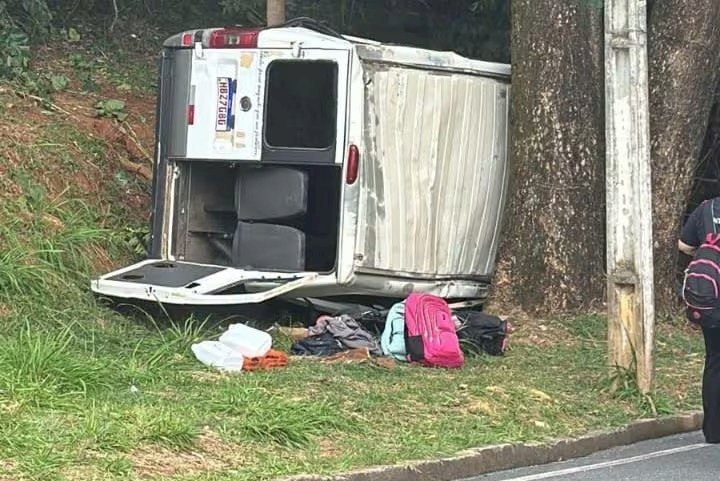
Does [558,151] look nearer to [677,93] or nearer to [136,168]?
[677,93]

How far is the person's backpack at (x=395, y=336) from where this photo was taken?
8.84m

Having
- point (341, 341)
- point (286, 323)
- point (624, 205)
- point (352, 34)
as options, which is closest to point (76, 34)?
point (352, 34)

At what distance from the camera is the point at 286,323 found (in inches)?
392

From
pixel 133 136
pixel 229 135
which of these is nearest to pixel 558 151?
pixel 229 135

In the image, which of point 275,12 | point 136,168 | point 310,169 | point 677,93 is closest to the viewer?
point 310,169

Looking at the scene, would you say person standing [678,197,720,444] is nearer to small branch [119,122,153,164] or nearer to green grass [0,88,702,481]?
green grass [0,88,702,481]

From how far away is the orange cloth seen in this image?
8117mm

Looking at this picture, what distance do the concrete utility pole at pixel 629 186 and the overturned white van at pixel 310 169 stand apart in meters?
1.95

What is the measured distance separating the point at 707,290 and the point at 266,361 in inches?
117

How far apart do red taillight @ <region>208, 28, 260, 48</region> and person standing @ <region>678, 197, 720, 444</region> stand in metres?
3.82

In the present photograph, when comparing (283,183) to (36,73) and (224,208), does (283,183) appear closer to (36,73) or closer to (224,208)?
(224,208)

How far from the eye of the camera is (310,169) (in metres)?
9.94

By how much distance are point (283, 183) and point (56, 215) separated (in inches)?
77.7

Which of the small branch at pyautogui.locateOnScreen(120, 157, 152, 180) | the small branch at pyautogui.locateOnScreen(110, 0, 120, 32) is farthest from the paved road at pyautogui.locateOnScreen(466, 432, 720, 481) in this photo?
the small branch at pyautogui.locateOnScreen(110, 0, 120, 32)
